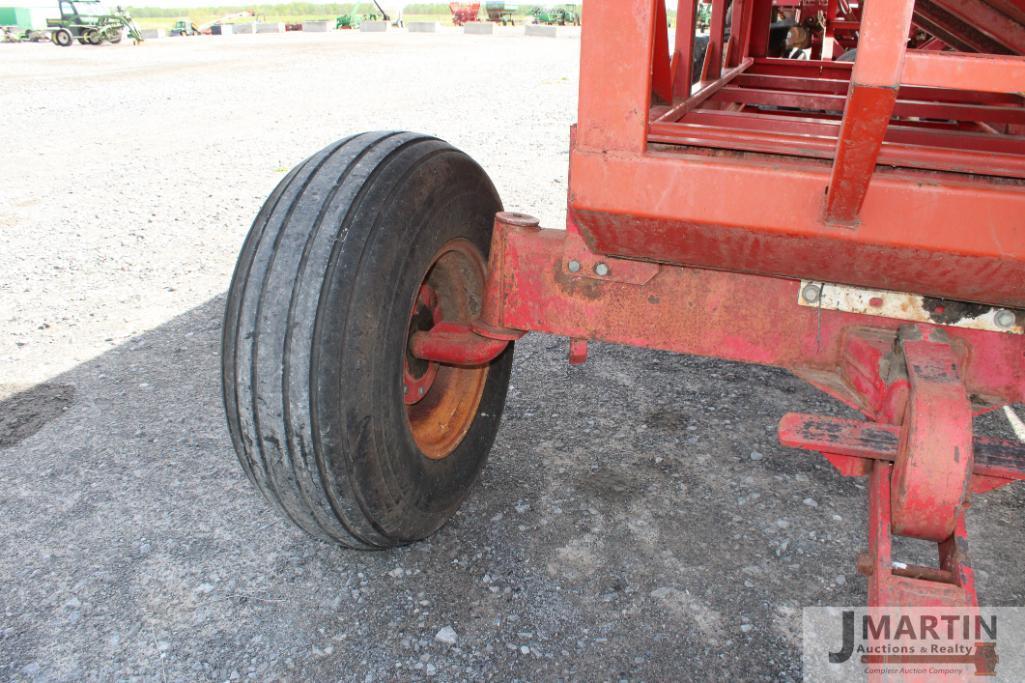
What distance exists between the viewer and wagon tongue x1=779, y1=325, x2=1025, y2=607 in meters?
1.40

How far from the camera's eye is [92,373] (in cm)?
327

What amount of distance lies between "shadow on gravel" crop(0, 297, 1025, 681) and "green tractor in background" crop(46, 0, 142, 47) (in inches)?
1059

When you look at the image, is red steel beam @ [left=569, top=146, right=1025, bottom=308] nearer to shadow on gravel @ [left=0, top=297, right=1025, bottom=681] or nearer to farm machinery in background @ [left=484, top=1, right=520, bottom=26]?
shadow on gravel @ [left=0, top=297, right=1025, bottom=681]

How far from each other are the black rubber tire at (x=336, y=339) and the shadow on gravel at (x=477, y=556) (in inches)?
10.6

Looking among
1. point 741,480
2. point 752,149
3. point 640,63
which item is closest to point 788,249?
point 752,149

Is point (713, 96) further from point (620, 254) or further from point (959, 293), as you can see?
point (959, 293)

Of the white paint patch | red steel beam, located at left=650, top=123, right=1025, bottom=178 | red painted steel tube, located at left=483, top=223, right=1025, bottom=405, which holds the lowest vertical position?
the white paint patch

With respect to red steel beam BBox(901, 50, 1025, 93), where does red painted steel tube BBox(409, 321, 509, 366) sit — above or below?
below

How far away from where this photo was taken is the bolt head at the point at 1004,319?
1.68 meters

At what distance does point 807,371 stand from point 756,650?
2.18 ft

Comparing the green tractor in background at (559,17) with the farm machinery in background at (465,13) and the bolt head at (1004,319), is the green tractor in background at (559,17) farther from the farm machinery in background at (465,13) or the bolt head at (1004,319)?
the bolt head at (1004,319)

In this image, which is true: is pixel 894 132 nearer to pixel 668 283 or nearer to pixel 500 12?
pixel 668 283

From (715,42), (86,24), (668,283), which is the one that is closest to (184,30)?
(86,24)

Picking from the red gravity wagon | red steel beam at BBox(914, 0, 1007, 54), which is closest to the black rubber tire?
the red gravity wagon
